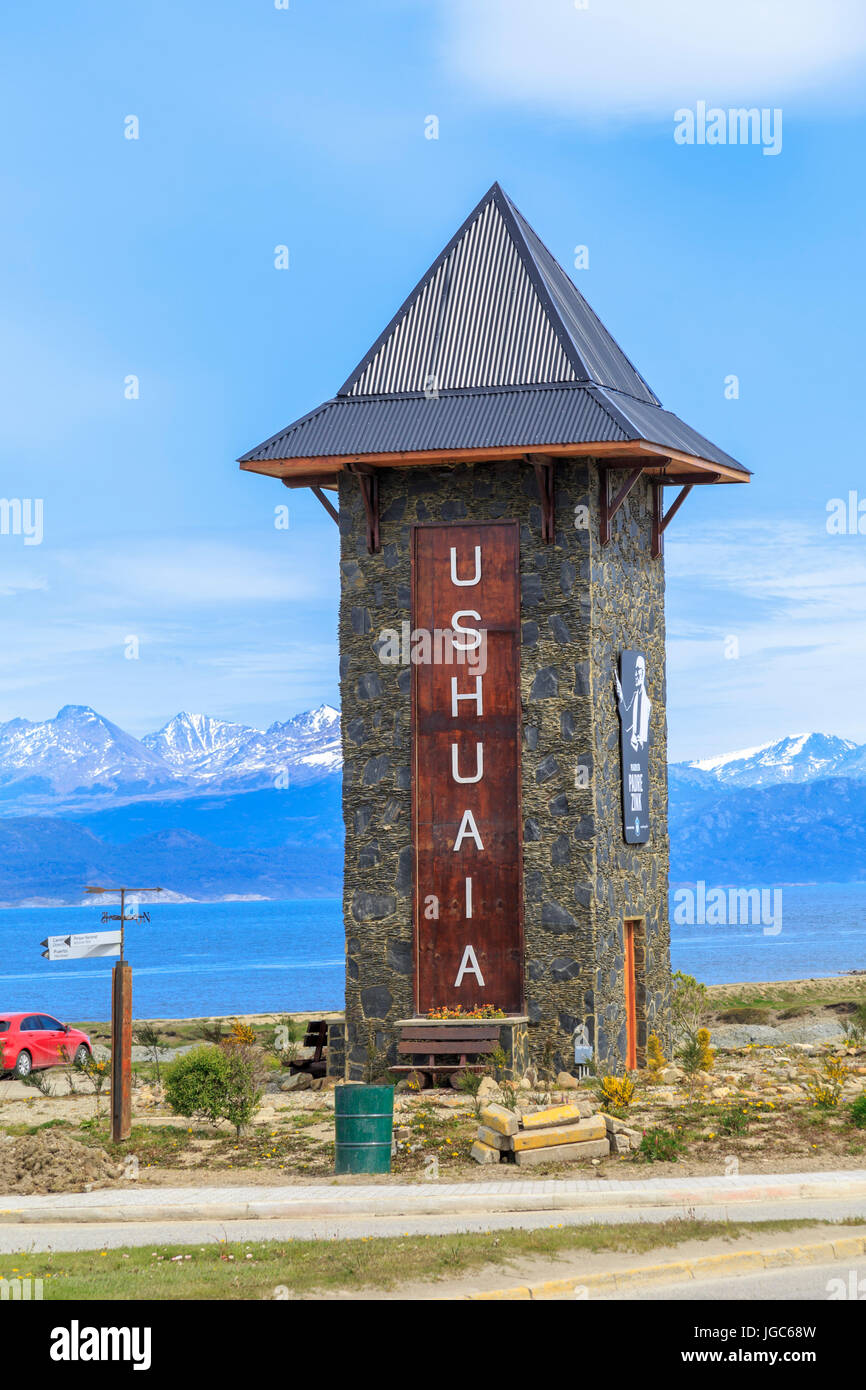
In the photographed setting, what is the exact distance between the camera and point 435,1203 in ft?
51.4

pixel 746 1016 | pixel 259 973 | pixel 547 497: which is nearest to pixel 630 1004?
pixel 547 497

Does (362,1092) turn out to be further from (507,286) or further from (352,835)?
(507,286)

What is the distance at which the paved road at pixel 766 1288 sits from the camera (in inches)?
462

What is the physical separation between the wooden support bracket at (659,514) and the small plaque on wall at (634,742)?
7.59ft

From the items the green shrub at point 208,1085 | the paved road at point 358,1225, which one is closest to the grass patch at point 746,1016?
the green shrub at point 208,1085

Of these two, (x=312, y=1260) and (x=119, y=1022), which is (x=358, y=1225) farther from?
(x=119, y=1022)

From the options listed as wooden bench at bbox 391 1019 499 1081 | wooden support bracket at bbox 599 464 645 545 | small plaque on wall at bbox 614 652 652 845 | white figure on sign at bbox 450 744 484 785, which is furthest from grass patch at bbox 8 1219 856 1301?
wooden support bracket at bbox 599 464 645 545

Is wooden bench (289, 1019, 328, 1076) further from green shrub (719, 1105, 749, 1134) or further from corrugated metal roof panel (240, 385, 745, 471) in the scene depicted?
corrugated metal roof panel (240, 385, 745, 471)

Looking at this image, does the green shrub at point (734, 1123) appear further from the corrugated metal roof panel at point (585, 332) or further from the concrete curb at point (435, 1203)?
the corrugated metal roof panel at point (585, 332)

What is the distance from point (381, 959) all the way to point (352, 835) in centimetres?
199

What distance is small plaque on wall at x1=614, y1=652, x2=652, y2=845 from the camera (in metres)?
26.2

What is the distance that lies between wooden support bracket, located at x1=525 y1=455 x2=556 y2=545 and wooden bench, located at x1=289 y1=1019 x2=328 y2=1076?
28.3 feet
